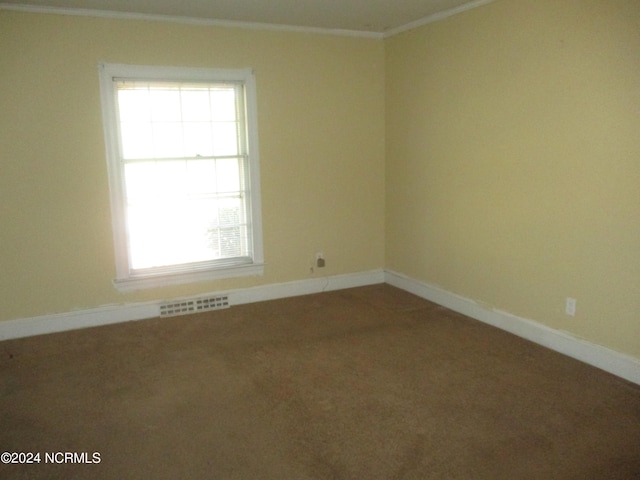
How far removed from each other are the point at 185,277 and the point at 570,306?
9.82ft

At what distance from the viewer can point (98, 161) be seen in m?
4.04

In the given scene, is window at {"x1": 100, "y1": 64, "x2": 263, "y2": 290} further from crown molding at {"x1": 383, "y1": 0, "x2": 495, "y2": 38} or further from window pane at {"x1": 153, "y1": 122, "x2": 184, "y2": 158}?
crown molding at {"x1": 383, "y1": 0, "x2": 495, "y2": 38}

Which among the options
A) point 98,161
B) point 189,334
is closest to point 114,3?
point 98,161

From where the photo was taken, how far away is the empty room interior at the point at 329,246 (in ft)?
8.57

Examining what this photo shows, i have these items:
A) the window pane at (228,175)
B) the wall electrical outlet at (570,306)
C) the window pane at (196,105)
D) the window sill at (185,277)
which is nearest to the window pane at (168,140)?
the window pane at (196,105)

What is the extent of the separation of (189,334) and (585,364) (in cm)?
278

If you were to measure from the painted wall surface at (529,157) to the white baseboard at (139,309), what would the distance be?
2.28ft

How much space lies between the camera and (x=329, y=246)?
16.5ft

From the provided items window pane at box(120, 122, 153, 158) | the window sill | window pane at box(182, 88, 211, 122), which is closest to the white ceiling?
window pane at box(182, 88, 211, 122)

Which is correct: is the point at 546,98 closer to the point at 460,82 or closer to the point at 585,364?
the point at 460,82

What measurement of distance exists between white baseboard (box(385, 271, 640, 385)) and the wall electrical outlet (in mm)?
147

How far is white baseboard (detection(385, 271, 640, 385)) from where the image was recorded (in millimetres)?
3104

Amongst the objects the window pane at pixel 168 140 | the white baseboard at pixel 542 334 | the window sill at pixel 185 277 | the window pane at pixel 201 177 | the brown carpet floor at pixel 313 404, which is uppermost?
the window pane at pixel 168 140

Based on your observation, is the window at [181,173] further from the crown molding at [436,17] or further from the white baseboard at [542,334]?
the white baseboard at [542,334]
